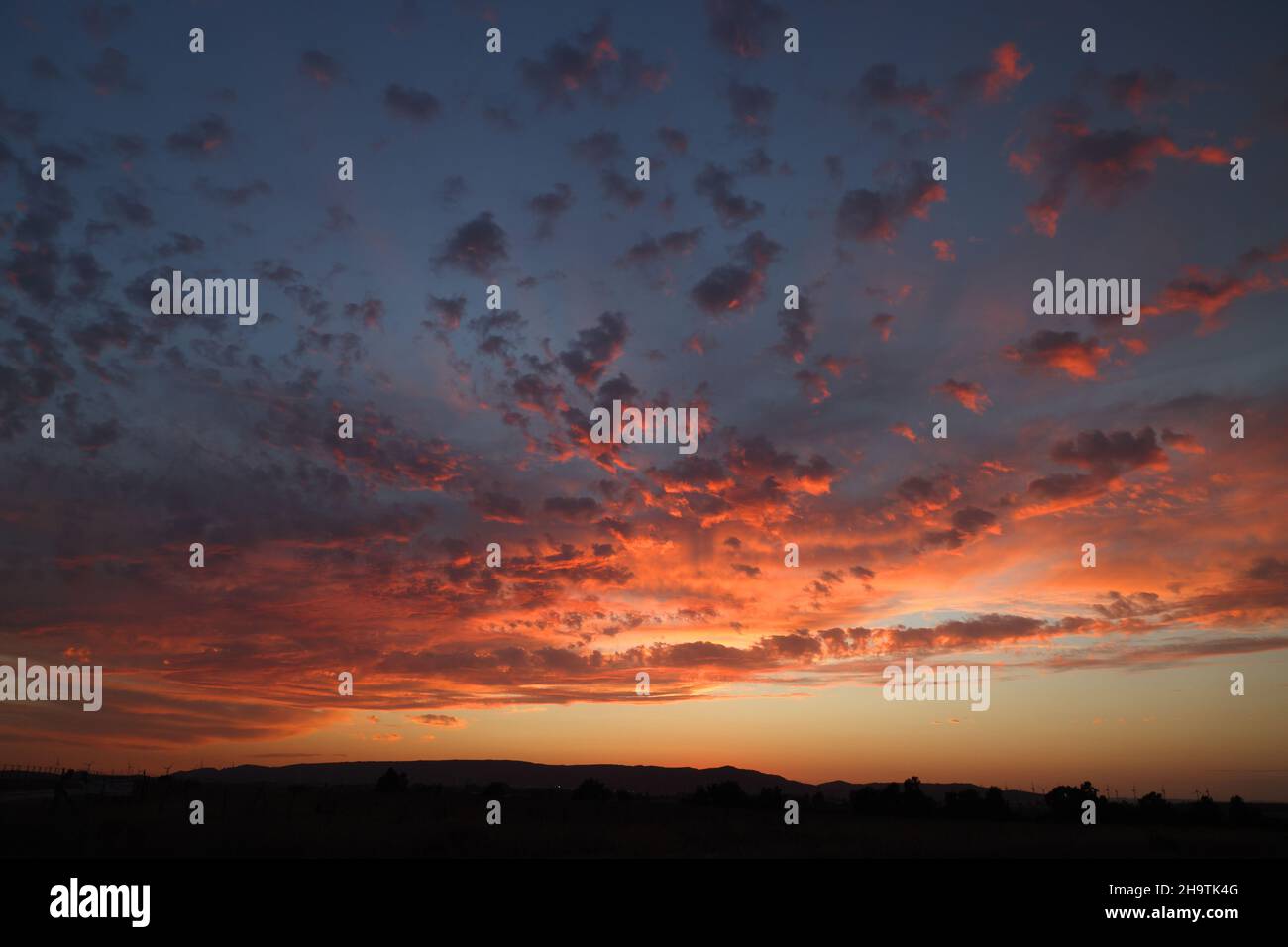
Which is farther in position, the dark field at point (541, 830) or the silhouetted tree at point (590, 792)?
the silhouetted tree at point (590, 792)

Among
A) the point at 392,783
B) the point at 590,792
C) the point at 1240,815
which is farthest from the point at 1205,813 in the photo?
the point at 392,783

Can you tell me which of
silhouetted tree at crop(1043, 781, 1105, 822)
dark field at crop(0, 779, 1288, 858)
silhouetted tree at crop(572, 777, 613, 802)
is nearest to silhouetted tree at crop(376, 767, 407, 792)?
dark field at crop(0, 779, 1288, 858)

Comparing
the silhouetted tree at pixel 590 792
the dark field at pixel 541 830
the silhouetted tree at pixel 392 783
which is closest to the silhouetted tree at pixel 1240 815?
the dark field at pixel 541 830

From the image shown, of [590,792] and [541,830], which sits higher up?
[541,830]

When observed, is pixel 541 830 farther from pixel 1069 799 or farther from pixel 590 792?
pixel 1069 799

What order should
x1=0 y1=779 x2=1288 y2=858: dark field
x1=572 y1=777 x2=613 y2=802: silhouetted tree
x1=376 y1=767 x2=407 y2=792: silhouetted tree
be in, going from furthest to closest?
1. x1=376 y1=767 x2=407 y2=792: silhouetted tree
2. x1=572 y1=777 x2=613 y2=802: silhouetted tree
3. x1=0 y1=779 x2=1288 y2=858: dark field

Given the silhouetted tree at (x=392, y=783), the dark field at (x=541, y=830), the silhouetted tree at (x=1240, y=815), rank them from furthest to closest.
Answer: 1. the silhouetted tree at (x=392, y=783)
2. the silhouetted tree at (x=1240, y=815)
3. the dark field at (x=541, y=830)

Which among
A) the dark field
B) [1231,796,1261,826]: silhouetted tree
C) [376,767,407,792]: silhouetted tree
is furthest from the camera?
[376,767,407,792]: silhouetted tree

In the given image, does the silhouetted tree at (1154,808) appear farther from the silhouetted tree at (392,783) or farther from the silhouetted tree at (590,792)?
the silhouetted tree at (392,783)

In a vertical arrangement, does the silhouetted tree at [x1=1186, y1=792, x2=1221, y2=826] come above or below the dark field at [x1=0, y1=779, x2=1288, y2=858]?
below

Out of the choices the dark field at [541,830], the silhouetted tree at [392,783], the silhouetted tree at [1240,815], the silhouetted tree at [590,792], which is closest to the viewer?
the dark field at [541,830]

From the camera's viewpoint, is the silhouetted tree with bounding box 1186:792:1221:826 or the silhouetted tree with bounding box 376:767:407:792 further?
the silhouetted tree with bounding box 376:767:407:792

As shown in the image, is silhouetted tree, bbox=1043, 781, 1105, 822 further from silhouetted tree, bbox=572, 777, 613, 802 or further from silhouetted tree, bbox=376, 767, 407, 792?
silhouetted tree, bbox=376, 767, 407, 792
